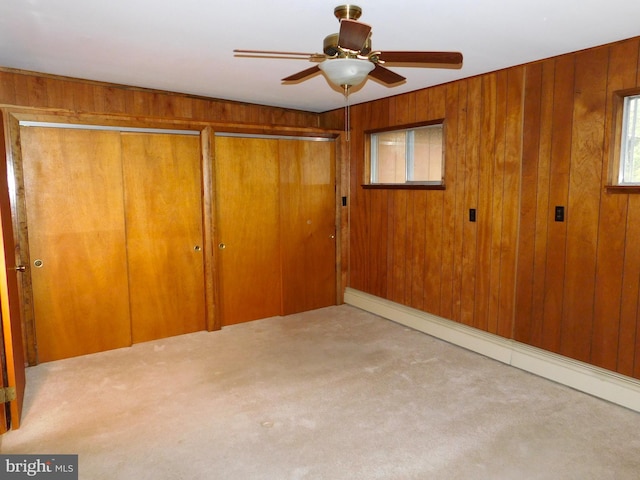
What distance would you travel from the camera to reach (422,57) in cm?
201

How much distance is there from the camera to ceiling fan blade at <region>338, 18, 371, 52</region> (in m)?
1.66

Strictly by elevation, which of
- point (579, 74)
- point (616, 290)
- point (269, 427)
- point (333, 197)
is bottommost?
point (269, 427)

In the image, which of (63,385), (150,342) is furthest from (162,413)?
(150,342)

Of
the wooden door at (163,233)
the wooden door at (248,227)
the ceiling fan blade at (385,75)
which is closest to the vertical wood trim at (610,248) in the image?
the ceiling fan blade at (385,75)

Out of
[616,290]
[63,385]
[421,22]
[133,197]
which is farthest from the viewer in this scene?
[133,197]

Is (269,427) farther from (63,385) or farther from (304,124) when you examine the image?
(304,124)

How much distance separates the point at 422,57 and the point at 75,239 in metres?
2.94

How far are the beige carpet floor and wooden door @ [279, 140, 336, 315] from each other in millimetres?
1054

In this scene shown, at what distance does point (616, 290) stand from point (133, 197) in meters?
3.63

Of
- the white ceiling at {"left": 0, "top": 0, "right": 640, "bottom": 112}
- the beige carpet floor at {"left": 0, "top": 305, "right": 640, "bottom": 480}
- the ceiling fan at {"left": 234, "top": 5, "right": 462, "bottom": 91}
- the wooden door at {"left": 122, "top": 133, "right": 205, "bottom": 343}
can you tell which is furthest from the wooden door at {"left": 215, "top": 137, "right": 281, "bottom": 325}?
the ceiling fan at {"left": 234, "top": 5, "right": 462, "bottom": 91}

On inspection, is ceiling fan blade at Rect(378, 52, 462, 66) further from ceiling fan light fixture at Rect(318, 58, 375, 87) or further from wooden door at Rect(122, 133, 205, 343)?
wooden door at Rect(122, 133, 205, 343)

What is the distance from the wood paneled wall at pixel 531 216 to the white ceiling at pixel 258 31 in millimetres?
234

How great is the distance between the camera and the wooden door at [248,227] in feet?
13.6

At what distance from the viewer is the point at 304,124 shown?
5.08 meters
